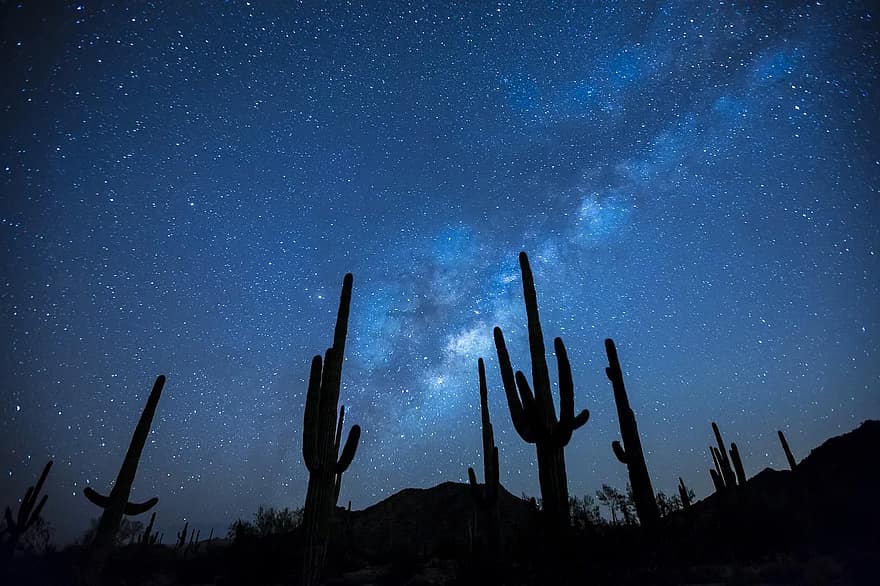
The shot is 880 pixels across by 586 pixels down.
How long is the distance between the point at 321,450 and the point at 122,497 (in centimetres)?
571

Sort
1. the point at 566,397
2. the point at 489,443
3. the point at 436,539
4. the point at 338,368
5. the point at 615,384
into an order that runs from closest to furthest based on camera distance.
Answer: the point at 566,397
the point at 338,368
the point at 615,384
the point at 489,443
the point at 436,539

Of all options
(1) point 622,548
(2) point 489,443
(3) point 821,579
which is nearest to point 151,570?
(2) point 489,443

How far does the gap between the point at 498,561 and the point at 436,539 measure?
19534 millimetres

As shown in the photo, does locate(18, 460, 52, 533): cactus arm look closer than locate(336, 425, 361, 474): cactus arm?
No

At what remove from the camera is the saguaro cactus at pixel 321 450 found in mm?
7242

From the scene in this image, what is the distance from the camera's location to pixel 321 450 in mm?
7914

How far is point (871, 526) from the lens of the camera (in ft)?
34.6

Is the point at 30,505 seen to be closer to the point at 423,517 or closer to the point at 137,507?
the point at 137,507

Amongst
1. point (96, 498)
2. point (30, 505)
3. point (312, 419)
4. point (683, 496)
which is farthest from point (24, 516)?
point (683, 496)

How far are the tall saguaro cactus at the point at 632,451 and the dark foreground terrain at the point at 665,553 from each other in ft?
1.53

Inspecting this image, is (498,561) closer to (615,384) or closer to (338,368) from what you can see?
(615,384)

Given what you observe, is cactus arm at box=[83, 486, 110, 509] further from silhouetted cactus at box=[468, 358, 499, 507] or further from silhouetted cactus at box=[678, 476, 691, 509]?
silhouetted cactus at box=[678, 476, 691, 509]

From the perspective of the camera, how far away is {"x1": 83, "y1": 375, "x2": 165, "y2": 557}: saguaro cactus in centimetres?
953

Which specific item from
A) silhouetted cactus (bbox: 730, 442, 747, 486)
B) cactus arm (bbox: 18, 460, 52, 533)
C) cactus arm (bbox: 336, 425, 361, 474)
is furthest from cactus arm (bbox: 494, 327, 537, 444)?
cactus arm (bbox: 18, 460, 52, 533)
